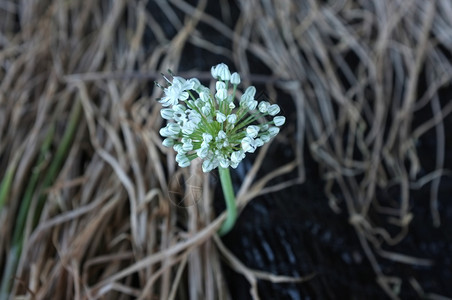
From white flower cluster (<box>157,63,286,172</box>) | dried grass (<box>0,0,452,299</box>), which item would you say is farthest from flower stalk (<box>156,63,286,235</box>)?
dried grass (<box>0,0,452,299</box>)

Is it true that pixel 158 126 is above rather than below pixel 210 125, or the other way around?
above

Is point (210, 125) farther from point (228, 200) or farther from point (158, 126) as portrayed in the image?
point (158, 126)

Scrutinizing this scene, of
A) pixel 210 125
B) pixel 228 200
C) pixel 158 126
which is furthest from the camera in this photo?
pixel 158 126

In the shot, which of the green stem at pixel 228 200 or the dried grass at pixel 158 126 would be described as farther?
the dried grass at pixel 158 126

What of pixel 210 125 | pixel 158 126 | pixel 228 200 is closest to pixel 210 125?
pixel 210 125

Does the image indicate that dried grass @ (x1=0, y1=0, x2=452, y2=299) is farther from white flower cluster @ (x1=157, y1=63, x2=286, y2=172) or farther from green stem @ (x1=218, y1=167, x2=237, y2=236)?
white flower cluster @ (x1=157, y1=63, x2=286, y2=172)

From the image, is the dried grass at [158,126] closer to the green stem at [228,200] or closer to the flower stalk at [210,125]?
the green stem at [228,200]

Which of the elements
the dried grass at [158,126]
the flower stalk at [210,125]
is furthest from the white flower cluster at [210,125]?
the dried grass at [158,126]
